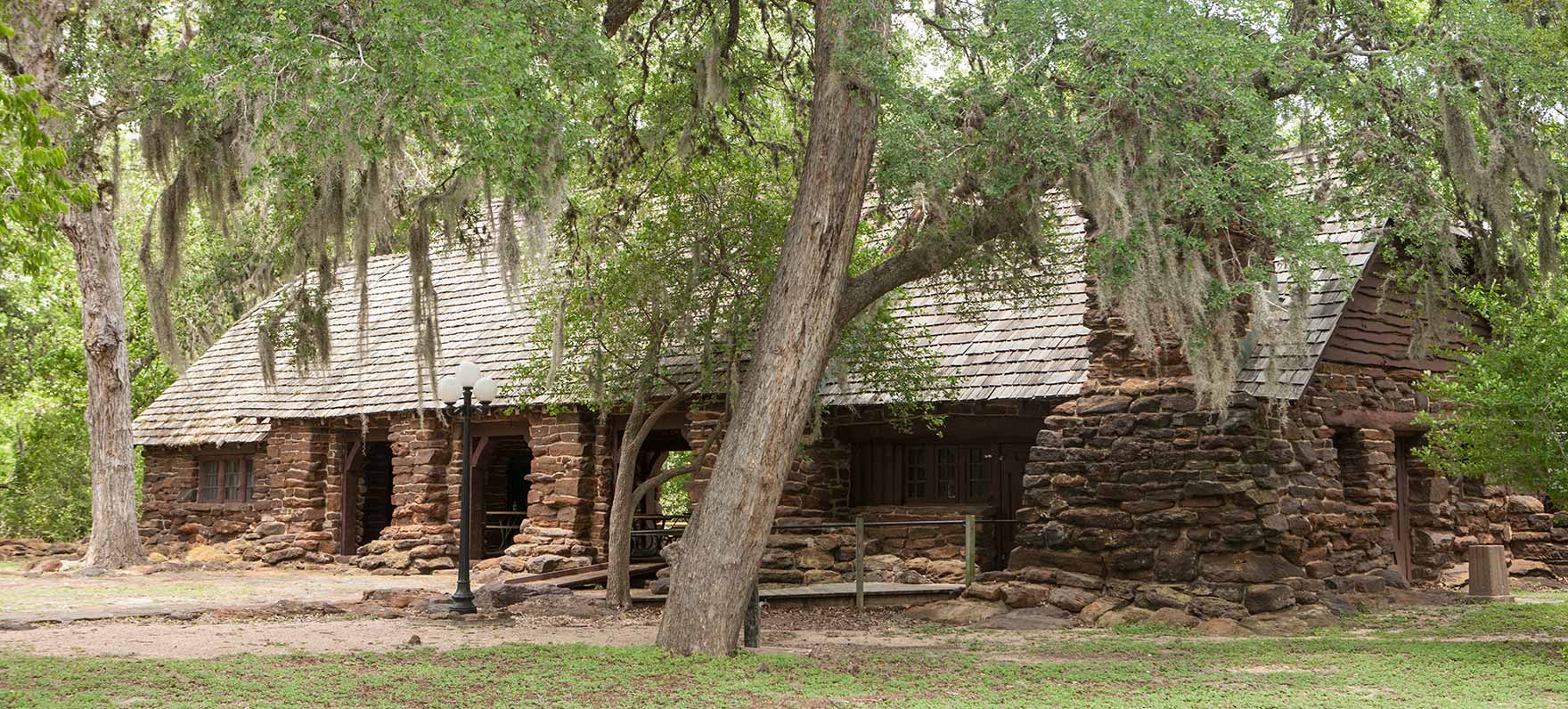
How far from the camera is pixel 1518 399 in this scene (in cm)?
996

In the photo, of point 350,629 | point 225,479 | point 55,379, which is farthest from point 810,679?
point 55,379

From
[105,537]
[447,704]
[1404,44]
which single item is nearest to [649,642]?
[447,704]

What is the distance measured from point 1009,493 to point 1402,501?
4.26 meters

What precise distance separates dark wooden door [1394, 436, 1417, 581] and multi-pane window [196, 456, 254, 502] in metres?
17.7

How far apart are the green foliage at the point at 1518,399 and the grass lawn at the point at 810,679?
1.34 metres

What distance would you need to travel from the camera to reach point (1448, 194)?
1283 cm

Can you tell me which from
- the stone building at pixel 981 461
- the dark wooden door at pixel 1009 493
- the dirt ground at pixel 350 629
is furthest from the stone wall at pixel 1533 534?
the dark wooden door at pixel 1009 493

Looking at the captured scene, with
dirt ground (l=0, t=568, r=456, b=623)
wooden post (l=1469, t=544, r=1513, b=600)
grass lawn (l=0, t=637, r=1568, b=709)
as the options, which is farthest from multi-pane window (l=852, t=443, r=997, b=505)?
grass lawn (l=0, t=637, r=1568, b=709)

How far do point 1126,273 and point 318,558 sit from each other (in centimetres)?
1537

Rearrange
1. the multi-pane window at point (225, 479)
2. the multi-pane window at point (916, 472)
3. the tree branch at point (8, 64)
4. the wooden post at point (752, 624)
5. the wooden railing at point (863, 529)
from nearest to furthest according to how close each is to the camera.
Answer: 1. the wooden post at point (752, 624)
2. the tree branch at point (8, 64)
3. the wooden railing at point (863, 529)
4. the multi-pane window at point (916, 472)
5. the multi-pane window at point (225, 479)

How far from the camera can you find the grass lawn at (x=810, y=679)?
26.3 feet

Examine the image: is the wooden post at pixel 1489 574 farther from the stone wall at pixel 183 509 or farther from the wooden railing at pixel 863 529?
the stone wall at pixel 183 509

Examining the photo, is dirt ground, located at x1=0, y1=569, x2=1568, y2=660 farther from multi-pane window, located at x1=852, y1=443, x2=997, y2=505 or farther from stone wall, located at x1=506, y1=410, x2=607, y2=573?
stone wall, located at x1=506, y1=410, x2=607, y2=573

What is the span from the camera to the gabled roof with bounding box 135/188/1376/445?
559 inches
